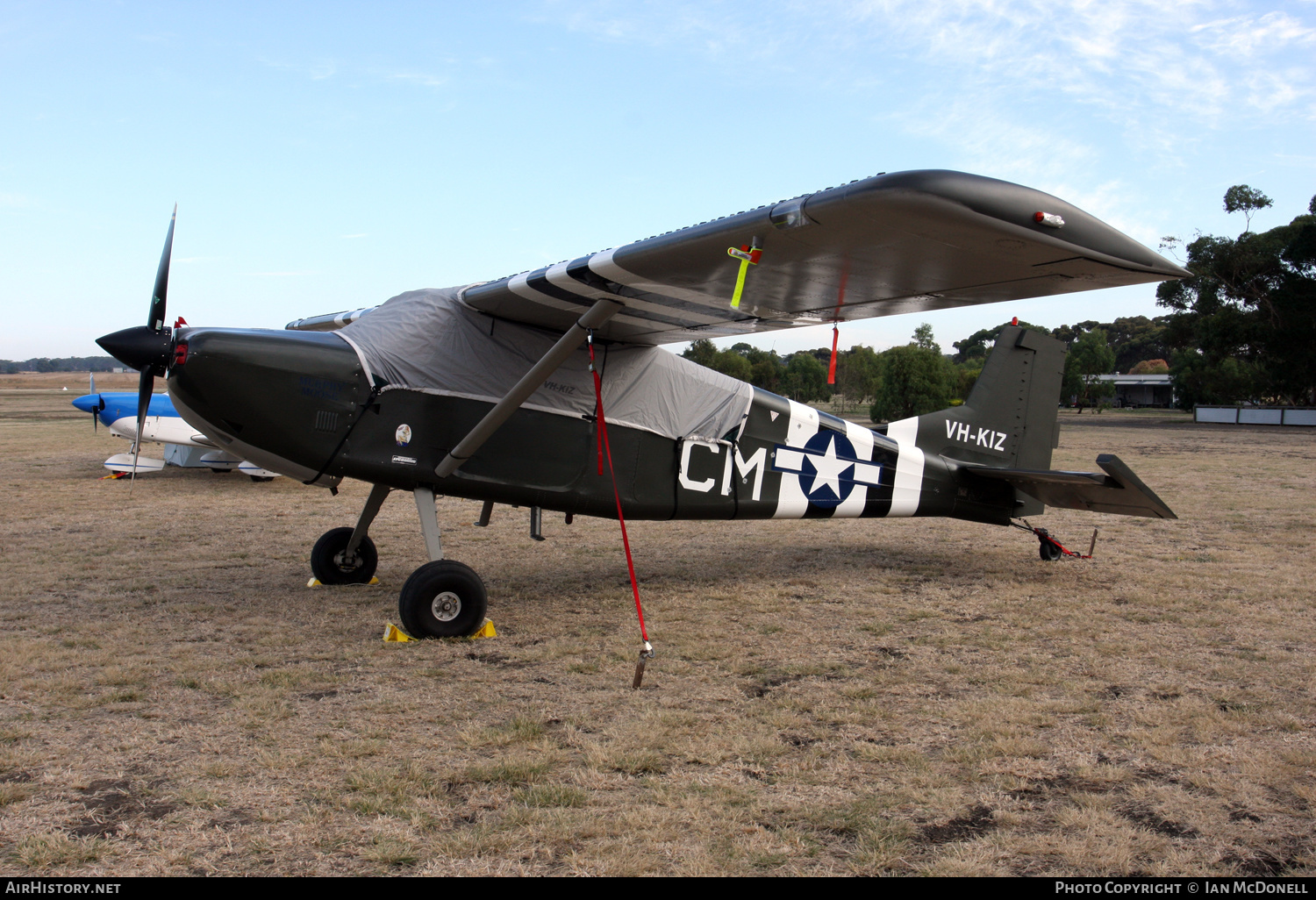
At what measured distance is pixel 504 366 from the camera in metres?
6.20

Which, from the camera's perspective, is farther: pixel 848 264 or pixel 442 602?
pixel 442 602

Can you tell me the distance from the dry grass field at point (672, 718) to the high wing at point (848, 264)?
2.29 m

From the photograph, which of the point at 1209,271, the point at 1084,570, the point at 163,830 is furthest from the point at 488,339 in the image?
the point at 1209,271

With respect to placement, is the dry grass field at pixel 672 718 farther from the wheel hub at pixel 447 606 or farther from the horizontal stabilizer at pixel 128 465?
the horizontal stabilizer at pixel 128 465

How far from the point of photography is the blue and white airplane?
1501 cm

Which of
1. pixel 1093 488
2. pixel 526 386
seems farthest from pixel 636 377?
pixel 1093 488

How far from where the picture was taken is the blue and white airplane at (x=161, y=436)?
49.2 ft

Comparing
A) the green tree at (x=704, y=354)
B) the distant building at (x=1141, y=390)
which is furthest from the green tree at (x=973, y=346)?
the green tree at (x=704, y=354)

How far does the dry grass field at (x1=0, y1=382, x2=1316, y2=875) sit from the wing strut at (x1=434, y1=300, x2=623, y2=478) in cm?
132

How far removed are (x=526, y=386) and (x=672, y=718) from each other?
8.24ft

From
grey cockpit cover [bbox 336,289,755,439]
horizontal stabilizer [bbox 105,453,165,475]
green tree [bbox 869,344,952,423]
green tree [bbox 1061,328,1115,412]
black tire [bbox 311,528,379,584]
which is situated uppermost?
green tree [bbox 1061,328,1115,412]

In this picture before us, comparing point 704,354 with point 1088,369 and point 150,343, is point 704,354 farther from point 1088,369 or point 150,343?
point 150,343

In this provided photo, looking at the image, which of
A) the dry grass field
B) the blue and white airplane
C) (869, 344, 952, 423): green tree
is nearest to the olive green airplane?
the dry grass field

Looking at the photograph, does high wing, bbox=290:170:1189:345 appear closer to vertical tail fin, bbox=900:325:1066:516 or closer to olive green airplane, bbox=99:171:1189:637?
olive green airplane, bbox=99:171:1189:637
